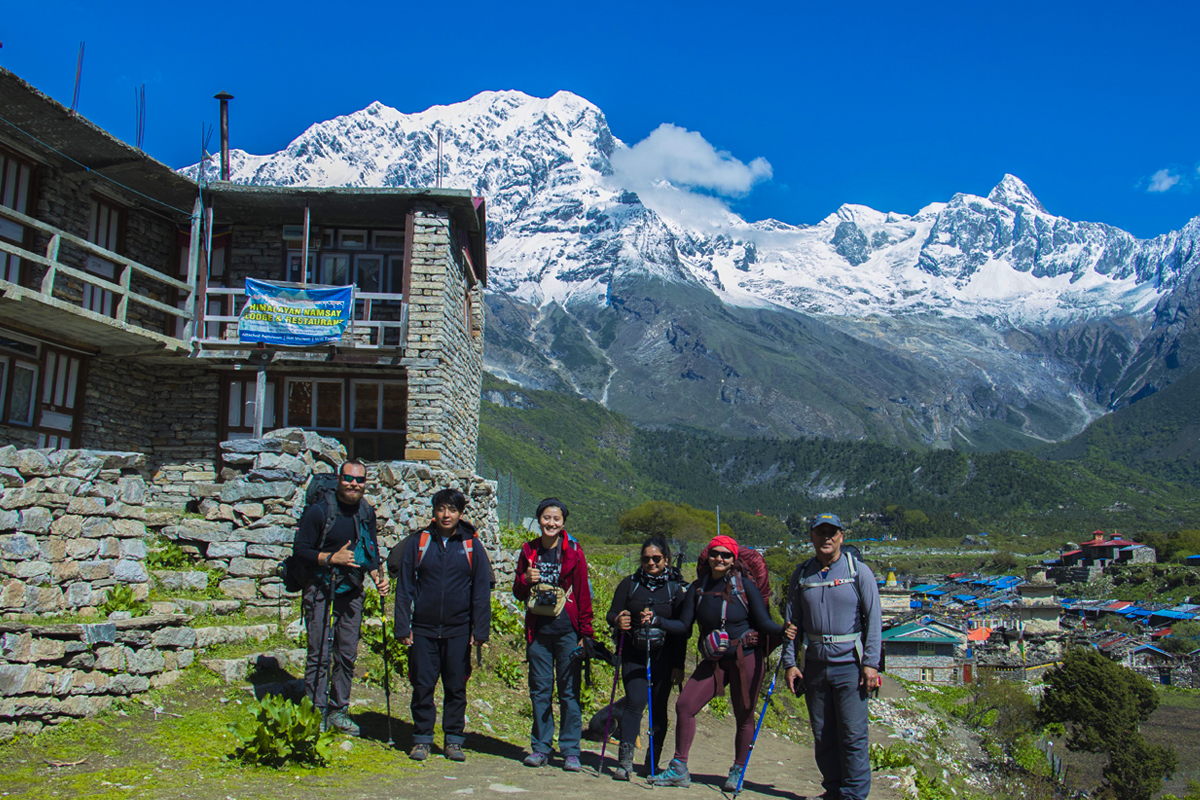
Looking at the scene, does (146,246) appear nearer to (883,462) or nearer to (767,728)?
(767,728)

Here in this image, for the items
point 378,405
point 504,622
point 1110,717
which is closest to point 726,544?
point 504,622

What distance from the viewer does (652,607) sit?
675 cm

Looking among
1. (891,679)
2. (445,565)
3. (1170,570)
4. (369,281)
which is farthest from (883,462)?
(445,565)

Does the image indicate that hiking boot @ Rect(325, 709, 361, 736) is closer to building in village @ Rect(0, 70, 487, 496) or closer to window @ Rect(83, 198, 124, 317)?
building in village @ Rect(0, 70, 487, 496)

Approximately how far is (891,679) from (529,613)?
45.9 meters

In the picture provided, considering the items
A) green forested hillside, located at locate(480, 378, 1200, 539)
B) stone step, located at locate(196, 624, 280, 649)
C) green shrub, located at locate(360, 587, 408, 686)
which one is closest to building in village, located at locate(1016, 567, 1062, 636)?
green forested hillside, located at locate(480, 378, 1200, 539)

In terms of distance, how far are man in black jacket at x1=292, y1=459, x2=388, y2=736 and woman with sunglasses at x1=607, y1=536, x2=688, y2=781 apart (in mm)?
1943

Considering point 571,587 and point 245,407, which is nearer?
point 571,587

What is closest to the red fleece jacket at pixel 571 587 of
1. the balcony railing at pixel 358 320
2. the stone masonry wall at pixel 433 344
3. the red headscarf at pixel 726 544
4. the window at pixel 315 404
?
the red headscarf at pixel 726 544

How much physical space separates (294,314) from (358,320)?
1447 mm

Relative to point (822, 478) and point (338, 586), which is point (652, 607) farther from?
point (822, 478)

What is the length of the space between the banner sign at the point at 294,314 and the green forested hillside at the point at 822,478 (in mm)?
105127

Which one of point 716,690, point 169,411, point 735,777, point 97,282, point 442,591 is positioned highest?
point 97,282

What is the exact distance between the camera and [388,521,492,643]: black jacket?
21.5ft
